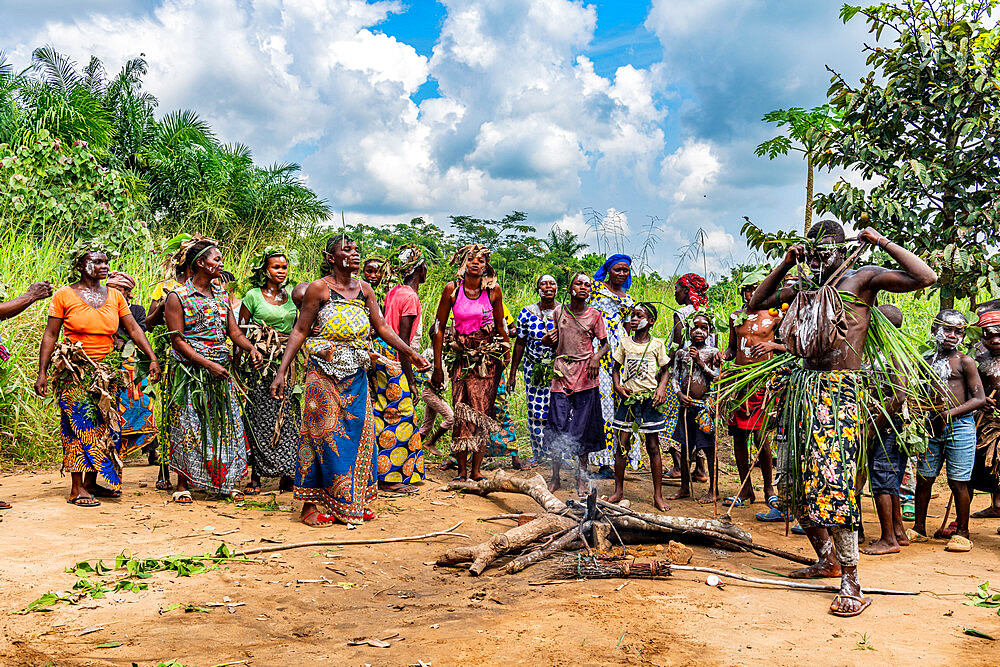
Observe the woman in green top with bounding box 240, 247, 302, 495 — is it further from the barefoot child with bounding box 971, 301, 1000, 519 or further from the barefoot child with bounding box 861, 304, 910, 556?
the barefoot child with bounding box 971, 301, 1000, 519

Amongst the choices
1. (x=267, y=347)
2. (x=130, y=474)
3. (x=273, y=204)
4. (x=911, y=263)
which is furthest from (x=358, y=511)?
(x=273, y=204)

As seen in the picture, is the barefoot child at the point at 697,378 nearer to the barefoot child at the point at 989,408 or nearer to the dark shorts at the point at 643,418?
the dark shorts at the point at 643,418

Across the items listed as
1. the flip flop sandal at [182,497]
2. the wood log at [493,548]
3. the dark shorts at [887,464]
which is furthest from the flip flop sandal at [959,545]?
the flip flop sandal at [182,497]

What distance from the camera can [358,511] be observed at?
5.20 metres

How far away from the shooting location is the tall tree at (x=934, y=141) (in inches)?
234

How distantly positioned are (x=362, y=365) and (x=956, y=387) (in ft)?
13.1

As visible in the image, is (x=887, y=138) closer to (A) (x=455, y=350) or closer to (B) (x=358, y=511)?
(A) (x=455, y=350)

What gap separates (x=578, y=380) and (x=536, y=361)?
0.52m

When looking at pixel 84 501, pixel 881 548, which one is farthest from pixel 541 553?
pixel 84 501

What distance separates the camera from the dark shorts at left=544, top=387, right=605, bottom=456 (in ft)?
20.3

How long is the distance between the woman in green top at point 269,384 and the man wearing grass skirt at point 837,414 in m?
3.85

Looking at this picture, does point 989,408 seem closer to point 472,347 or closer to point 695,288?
point 695,288

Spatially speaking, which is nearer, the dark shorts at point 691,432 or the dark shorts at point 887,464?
the dark shorts at point 887,464

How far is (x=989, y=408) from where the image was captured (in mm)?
5035
